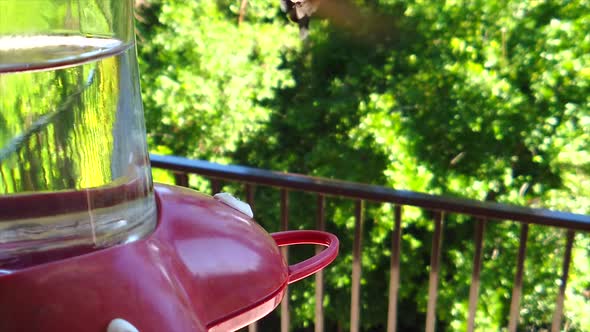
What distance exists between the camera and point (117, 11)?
34 cm

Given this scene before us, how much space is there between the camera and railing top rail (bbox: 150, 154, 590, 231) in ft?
4.78

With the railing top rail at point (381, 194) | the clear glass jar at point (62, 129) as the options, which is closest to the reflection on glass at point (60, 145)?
the clear glass jar at point (62, 129)

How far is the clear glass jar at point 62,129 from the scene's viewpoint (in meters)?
0.29

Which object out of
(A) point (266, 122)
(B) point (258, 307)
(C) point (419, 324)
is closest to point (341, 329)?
(C) point (419, 324)

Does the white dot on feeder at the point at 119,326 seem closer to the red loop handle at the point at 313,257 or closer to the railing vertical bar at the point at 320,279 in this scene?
the red loop handle at the point at 313,257

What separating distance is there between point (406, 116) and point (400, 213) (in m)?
2.89

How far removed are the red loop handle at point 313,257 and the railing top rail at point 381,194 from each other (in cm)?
112

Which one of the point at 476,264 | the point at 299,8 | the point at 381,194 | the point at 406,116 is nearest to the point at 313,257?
the point at 299,8

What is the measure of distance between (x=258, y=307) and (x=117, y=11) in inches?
7.0

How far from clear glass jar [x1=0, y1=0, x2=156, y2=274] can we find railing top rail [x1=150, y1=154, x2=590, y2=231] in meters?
1.27

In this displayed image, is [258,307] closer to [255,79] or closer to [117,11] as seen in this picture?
[117,11]

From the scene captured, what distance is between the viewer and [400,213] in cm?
166

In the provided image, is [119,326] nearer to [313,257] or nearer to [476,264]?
[313,257]

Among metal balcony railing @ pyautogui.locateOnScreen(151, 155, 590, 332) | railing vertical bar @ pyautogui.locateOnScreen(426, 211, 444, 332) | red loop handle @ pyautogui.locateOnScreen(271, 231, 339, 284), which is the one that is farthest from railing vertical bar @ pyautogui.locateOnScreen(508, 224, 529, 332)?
red loop handle @ pyautogui.locateOnScreen(271, 231, 339, 284)
